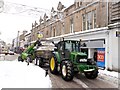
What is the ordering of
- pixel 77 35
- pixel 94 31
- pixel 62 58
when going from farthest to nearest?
pixel 77 35
pixel 94 31
pixel 62 58

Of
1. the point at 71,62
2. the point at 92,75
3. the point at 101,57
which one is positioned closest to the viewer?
the point at 71,62

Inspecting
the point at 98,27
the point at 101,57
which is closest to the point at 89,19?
the point at 98,27

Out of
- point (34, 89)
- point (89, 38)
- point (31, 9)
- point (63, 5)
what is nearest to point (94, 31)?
point (89, 38)

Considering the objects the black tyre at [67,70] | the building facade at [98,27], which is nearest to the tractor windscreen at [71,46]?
the black tyre at [67,70]

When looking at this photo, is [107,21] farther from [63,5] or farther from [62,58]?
[63,5]

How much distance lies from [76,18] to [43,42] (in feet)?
23.5

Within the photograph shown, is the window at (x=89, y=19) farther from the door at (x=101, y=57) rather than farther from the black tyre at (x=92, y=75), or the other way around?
the black tyre at (x=92, y=75)

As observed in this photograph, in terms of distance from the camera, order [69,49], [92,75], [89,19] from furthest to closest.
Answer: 1. [89,19]
2. [69,49]
3. [92,75]

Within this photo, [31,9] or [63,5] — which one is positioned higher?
[63,5]

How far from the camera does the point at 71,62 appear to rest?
11273mm

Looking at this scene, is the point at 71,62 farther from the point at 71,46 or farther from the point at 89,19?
the point at 89,19

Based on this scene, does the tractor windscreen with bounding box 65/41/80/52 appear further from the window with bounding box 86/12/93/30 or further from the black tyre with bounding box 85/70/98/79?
the window with bounding box 86/12/93/30

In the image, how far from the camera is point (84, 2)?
22391 mm

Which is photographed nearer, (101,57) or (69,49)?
(69,49)
